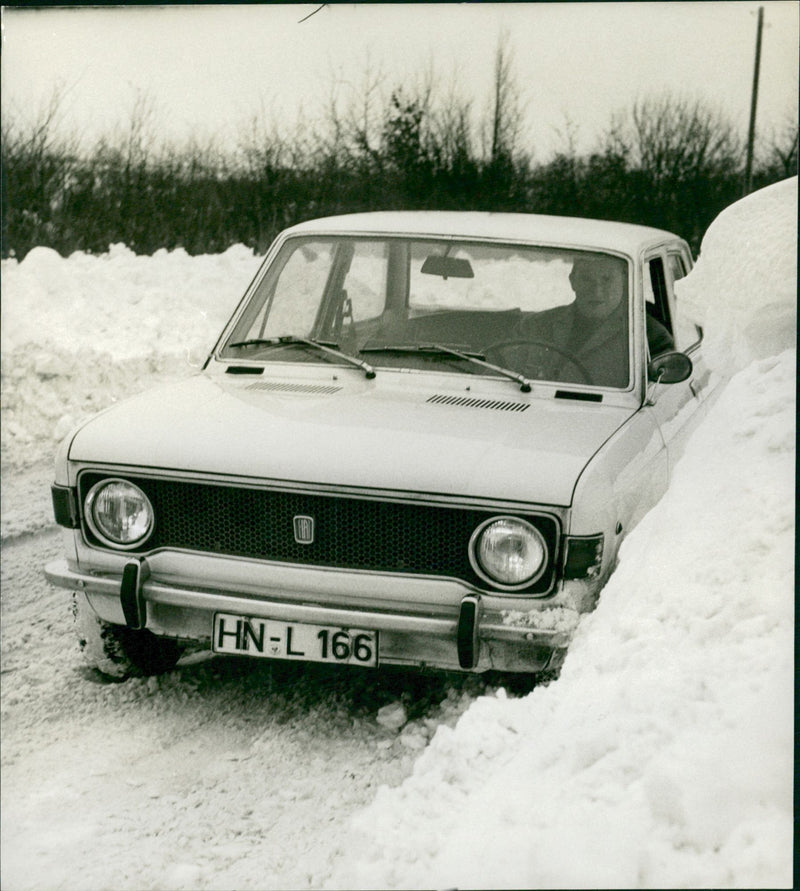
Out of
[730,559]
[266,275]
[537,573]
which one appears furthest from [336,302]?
[730,559]

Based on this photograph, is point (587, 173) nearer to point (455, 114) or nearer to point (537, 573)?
point (455, 114)

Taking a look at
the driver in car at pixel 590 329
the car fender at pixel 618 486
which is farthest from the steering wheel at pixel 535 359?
the car fender at pixel 618 486

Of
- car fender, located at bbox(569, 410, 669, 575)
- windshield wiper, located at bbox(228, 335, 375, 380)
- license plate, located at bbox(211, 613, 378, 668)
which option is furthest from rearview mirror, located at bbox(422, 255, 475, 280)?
license plate, located at bbox(211, 613, 378, 668)

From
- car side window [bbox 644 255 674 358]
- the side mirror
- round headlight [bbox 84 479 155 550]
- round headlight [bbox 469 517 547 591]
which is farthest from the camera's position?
car side window [bbox 644 255 674 358]

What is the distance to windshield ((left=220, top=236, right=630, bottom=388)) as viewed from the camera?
3.77 m

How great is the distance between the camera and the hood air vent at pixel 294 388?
3.72 metres

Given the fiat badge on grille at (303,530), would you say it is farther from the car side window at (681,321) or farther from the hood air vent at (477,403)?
the car side window at (681,321)

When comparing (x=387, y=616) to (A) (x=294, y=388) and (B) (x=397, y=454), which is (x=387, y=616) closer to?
(B) (x=397, y=454)

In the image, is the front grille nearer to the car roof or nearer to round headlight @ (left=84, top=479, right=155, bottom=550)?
round headlight @ (left=84, top=479, right=155, bottom=550)

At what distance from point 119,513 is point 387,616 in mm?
972

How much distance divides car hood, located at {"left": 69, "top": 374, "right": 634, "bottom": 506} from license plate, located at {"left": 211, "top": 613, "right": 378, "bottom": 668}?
437mm

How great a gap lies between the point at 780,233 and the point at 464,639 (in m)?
1.45

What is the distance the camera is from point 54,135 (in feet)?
12.9

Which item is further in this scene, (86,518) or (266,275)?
(266,275)
